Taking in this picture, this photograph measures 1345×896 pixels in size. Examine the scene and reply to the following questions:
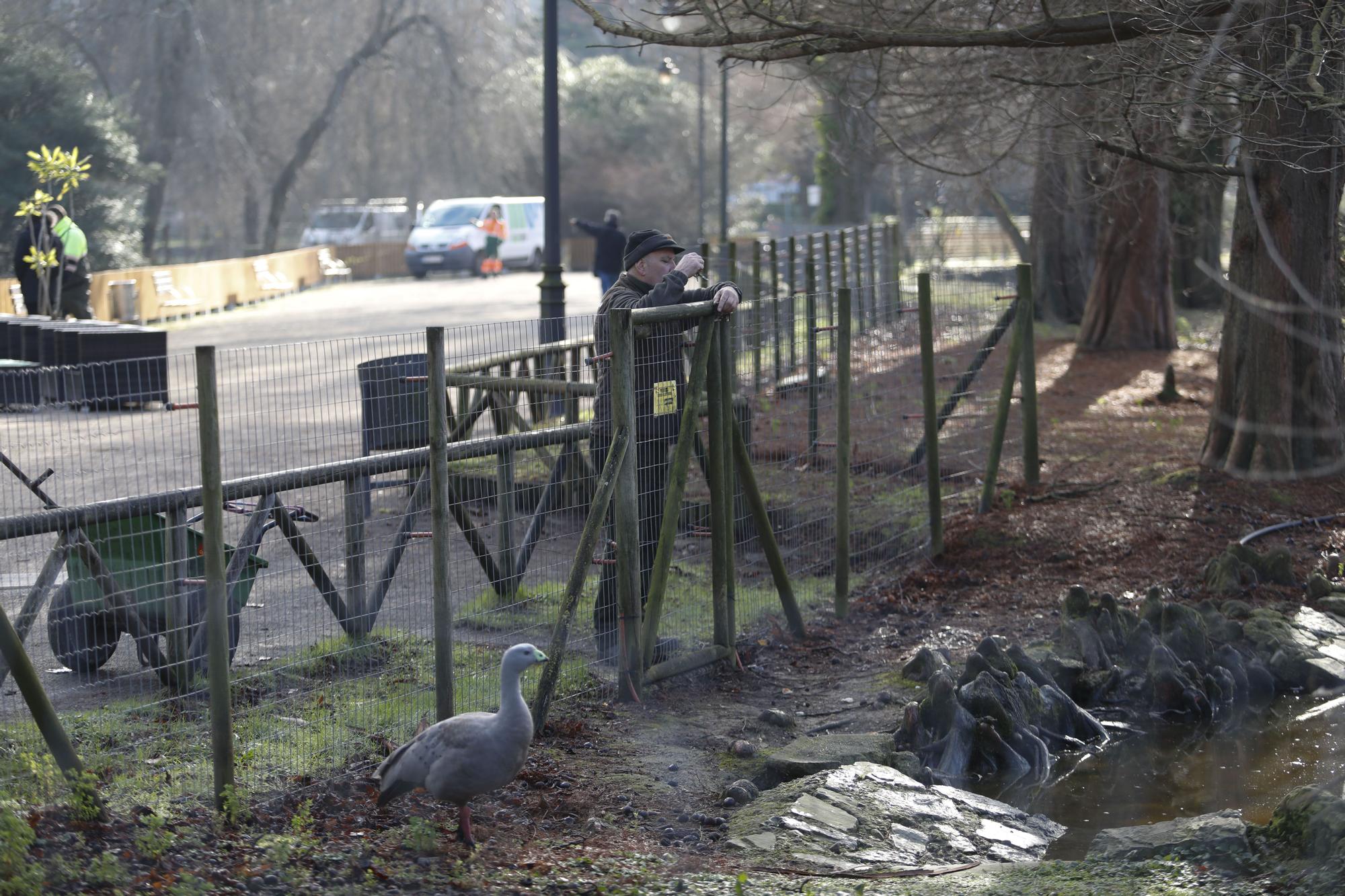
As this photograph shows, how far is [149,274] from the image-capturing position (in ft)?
88.5

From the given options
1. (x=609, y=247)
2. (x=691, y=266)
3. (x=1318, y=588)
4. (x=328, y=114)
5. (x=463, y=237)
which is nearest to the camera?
(x=691, y=266)

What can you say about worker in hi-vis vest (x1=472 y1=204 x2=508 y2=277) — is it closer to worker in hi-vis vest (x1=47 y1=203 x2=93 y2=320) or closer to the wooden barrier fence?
the wooden barrier fence

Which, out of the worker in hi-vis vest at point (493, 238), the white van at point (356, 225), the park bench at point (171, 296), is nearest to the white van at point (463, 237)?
the worker in hi-vis vest at point (493, 238)

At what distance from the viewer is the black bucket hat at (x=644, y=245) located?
24.0 feet

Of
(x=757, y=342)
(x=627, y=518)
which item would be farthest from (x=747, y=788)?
(x=757, y=342)

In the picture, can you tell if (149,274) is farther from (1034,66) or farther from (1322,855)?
(1322,855)

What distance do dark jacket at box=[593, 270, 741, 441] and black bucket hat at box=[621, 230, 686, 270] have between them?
19cm

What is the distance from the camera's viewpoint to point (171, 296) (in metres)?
27.5

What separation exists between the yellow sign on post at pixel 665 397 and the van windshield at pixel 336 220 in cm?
4275

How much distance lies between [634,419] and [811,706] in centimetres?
169

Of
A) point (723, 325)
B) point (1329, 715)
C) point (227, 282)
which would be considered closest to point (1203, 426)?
point (1329, 715)

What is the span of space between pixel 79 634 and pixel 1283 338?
8.69 metres

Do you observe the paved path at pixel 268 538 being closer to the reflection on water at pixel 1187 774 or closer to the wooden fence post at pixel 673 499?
the wooden fence post at pixel 673 499

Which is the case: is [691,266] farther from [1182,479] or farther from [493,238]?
[493,238]
